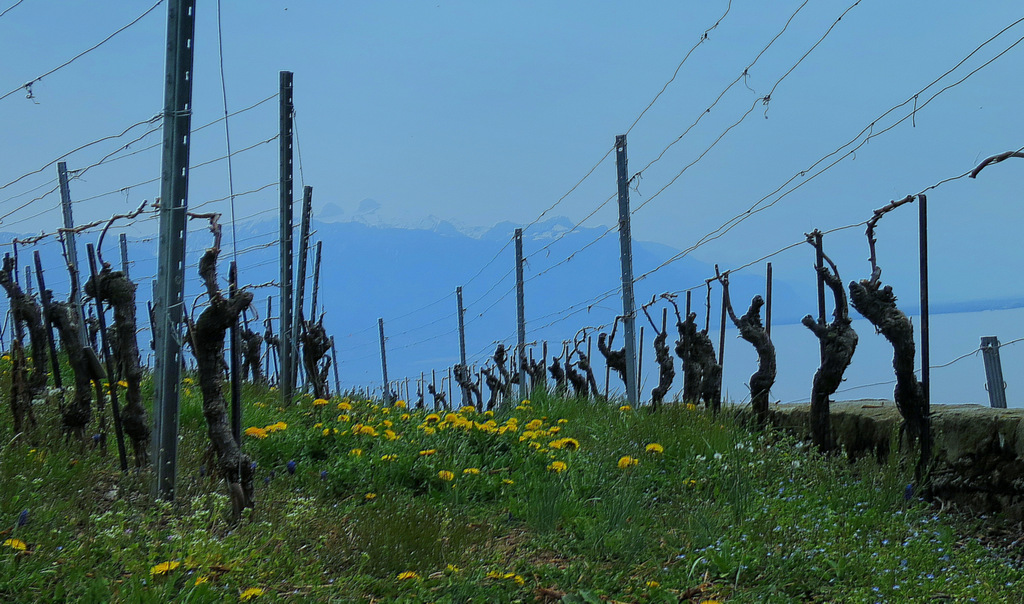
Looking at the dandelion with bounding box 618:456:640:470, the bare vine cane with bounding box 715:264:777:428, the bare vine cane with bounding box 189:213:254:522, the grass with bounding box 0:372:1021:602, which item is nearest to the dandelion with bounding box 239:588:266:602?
the grass with bounding box 0:372:1021:602

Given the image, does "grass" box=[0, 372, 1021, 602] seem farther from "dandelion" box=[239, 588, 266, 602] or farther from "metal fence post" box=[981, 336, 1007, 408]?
"metal fence post" box=[981, 336, 1007, 408]

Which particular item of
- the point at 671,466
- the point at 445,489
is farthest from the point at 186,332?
the point at 671,466

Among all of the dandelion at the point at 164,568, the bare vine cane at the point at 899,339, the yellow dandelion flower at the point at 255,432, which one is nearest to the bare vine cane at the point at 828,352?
the bare vine cane at the point at 899,339

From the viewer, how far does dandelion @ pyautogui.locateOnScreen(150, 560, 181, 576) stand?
288 centimetres

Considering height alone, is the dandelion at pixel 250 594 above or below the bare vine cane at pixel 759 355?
below

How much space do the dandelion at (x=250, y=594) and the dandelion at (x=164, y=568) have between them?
30 cm

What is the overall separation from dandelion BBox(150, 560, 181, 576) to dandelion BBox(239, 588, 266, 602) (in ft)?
1.00

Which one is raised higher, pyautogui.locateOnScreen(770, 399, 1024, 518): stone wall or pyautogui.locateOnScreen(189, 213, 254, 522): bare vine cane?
pyautogui.locateOnScreen(189, 213, 254, 522): bare vine cane

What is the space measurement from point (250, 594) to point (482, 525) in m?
1.39

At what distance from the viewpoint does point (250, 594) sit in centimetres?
278

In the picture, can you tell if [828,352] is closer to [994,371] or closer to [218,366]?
[994,371]

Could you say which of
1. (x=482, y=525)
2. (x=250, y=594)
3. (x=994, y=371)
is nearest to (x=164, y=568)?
(x=250, y=594)

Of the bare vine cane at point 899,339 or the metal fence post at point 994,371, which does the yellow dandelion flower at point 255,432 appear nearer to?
the bare vine cane at point 899,339

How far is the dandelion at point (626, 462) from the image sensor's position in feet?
15.6
